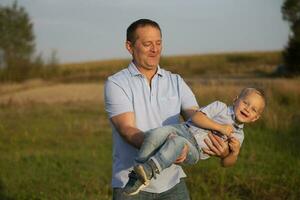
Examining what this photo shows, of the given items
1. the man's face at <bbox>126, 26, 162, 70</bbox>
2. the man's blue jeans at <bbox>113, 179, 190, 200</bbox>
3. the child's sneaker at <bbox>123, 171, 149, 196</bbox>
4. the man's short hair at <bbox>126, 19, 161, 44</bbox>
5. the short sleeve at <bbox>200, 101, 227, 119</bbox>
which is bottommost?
the man's blue jeans at <bbox>113, 179, 190, 200</bbox>

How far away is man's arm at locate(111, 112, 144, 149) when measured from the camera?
9.84 ft

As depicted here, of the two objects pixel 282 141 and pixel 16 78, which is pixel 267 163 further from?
pixel 16 78

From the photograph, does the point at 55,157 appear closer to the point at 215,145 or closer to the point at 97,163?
the point at 97,163

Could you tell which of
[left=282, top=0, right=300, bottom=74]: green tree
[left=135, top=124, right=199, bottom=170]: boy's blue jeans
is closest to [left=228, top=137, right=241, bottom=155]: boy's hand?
[left=135, top=124, right=199, bottom=170]: boy's blue jeans

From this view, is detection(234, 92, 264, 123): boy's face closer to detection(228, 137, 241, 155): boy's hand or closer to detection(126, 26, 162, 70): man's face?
detection(228, 137, 241, 155): boy's hand

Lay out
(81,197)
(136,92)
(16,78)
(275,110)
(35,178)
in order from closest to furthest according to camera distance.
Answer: (136,92)
(81,197)
(35,178)
(275,110)
(16,78)

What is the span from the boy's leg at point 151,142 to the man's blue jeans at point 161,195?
0.28m

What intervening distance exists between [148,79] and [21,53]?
33386 millimetres

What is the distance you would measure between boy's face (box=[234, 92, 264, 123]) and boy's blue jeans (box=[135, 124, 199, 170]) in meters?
0.42

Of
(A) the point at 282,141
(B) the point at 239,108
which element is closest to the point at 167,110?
(B) the point at 239,108

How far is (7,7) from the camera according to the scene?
35344mm

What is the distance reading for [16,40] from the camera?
35.1m

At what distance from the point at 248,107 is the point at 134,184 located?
888 mm

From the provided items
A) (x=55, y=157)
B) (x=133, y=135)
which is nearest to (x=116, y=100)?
(x=133, y=135)
